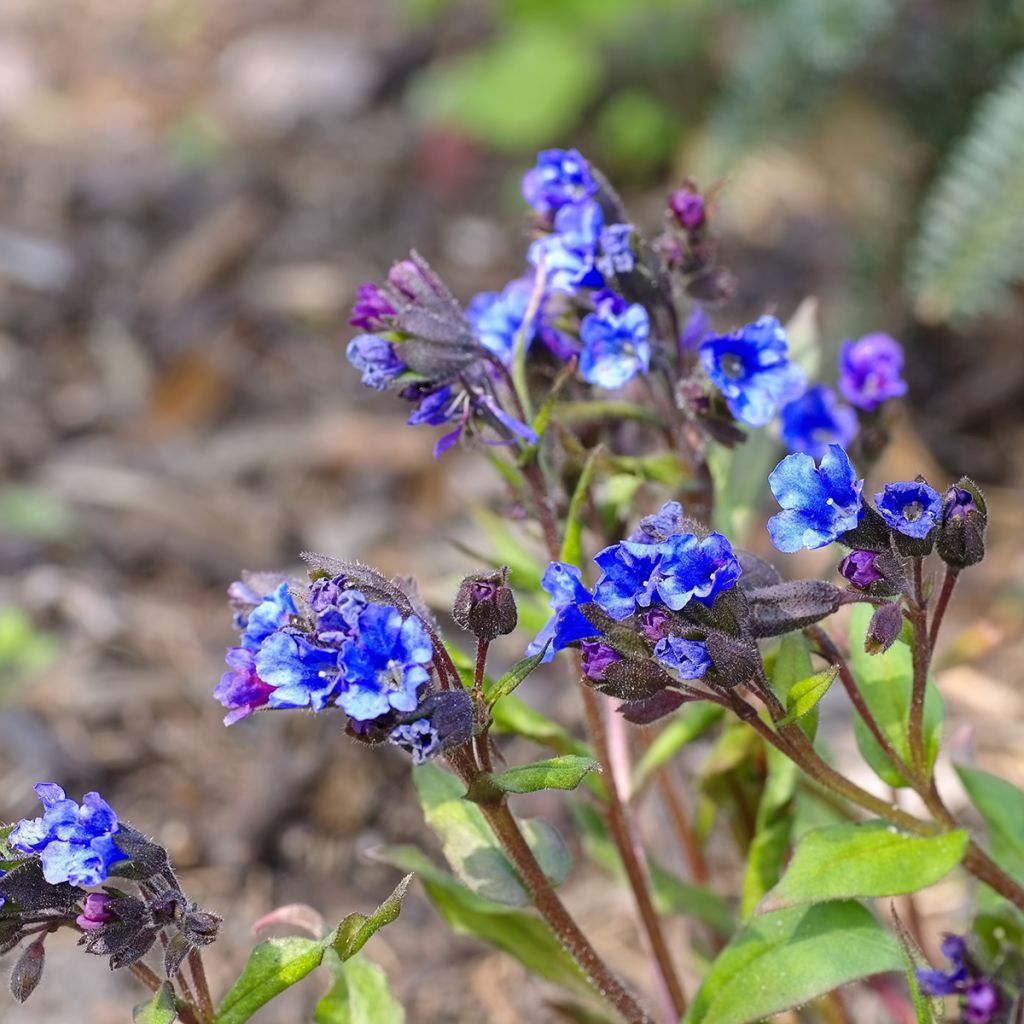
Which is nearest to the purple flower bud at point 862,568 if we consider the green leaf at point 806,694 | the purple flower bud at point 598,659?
the green leaf at point 806,694

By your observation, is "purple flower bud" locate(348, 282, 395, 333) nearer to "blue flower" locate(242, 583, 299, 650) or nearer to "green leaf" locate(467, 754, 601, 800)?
"blue flower" locate(242, 583, 299, 650)

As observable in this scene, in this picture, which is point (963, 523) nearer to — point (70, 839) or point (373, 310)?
point (373, 310)

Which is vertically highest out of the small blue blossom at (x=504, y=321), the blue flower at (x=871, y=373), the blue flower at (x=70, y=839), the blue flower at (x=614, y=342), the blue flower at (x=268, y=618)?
the small blue blossom at (x=504, y=321)

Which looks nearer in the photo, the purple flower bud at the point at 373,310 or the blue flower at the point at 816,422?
the purple flower bud at the point at 373,310

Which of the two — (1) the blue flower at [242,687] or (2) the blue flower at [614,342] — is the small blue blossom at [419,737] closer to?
(1) the blue flower at [242,687]

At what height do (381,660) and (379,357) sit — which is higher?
(379,357)

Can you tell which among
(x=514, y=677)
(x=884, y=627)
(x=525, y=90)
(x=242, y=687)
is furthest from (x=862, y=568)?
(x=525, y=90)

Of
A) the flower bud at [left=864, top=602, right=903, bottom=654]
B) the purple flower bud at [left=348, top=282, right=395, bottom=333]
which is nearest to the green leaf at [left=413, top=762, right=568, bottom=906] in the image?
the flower bud at [left=864, top=602, right=903, bottom=654]
